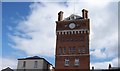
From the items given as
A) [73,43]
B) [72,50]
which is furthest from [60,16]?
[72,50]

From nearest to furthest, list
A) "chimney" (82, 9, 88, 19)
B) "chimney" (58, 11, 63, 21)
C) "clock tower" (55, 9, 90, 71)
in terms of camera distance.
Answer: "clock tower" (55, 9, 90, 71), "chimney" (82, 9, 88, 19), "chimney" (58, 11, 63, 21)

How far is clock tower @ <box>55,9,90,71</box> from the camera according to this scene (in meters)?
42.6

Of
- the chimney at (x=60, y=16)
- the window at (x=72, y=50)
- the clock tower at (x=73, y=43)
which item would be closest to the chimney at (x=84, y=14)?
the clock tower at (x=73, y=43)

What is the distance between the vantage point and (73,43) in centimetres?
4403

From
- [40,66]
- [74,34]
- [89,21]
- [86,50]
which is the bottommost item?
[40,66]

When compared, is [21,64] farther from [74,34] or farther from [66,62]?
[74,34]

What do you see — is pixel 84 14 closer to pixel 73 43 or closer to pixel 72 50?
pixel 73 43

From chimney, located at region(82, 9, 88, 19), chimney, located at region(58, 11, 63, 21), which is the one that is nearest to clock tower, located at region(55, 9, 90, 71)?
chimney, located at region(82, 9, 88, 19)

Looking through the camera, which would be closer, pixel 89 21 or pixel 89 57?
pixel 89 57

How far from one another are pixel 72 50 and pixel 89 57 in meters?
3.77

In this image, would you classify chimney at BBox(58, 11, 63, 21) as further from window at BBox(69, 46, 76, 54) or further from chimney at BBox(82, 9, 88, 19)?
window at BBox(69, 46, 76, 54)

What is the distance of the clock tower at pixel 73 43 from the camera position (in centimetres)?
4256

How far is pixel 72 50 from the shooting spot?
4375 cm

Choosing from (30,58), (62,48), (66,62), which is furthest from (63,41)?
(30,58)
